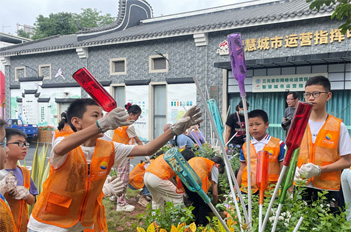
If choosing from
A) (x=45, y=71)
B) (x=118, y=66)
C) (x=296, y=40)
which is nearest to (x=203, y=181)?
(x=296, y=40)

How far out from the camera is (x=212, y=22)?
10.8 meters

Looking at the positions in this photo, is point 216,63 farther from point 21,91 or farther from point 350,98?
point 21,91

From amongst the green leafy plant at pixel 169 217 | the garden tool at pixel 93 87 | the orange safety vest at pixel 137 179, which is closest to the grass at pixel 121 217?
the orange safety vest at pixel 137 179

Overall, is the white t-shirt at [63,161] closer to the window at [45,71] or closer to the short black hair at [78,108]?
the short black hair at [78,108]

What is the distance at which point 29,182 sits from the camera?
2533mm

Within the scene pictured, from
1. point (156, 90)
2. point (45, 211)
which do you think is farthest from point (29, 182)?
point (156, 90)

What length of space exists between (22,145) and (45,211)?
696 mm

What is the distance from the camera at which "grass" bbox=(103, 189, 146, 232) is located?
3883mm

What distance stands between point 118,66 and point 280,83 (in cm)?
651

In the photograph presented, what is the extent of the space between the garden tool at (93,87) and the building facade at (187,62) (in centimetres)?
663

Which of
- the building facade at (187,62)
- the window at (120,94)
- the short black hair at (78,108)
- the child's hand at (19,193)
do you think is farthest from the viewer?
the window at (120,94)

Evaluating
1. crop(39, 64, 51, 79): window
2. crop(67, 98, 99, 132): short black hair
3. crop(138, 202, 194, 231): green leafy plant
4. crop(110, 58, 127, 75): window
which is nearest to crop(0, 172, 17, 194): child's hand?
crop(67, 98, 99, 132): short black hair

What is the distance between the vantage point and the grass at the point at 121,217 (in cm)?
388

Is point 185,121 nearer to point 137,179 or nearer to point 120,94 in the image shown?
point 137,179
